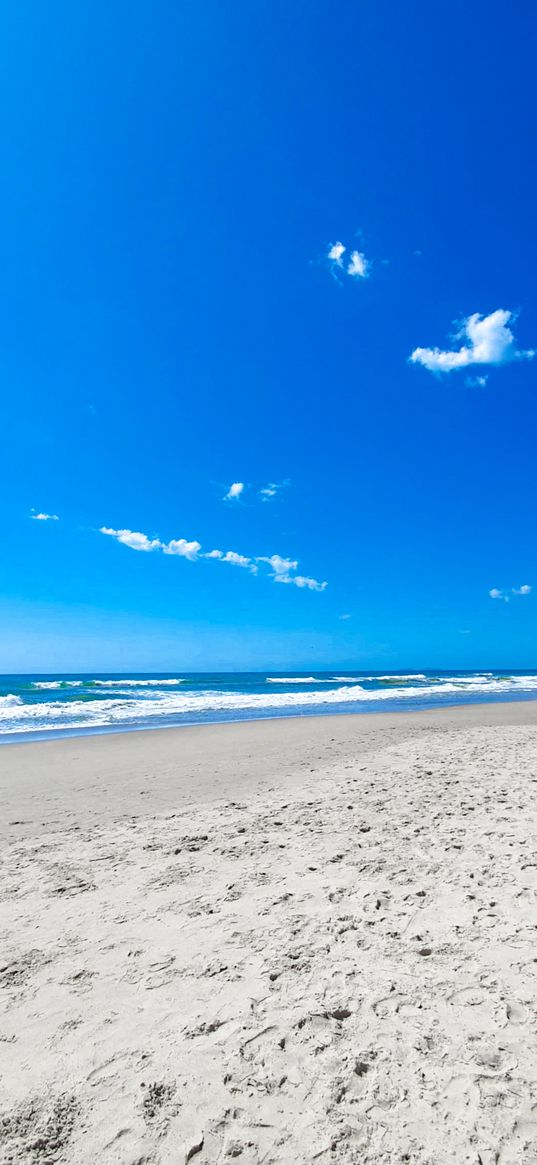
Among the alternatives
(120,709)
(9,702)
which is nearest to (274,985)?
(120,709)

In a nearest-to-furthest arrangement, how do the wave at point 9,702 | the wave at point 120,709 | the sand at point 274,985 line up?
the sand at point 274,985 < the wave at point 120,709 < the wave at point 9,702

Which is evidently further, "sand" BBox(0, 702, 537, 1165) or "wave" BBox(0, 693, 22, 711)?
"wave" BBox(0, 693, 22, 711)

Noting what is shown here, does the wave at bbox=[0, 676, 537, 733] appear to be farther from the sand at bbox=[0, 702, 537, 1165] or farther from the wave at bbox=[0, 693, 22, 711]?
the sand at bbox=[0, 702, 537, 1165]

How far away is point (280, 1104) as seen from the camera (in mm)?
2561

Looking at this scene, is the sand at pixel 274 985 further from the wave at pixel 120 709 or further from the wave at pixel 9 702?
the wave at pixel 9 702

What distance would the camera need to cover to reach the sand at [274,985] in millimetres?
2447

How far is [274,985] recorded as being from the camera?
3.42 metres

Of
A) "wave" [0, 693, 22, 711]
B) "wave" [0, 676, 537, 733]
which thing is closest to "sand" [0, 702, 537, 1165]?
"wave" [0, 676, 537, 733]

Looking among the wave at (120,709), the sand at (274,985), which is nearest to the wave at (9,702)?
the wave at (120,709)

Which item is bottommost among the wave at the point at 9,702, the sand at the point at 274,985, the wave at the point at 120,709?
the wave at the point at 120,709

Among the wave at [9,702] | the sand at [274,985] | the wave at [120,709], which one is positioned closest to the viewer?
the sand at [274,985]

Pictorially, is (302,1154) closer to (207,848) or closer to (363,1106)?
(363,1106)

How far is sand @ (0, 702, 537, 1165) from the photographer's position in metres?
2.45

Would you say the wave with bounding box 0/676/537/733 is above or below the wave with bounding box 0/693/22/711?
below
